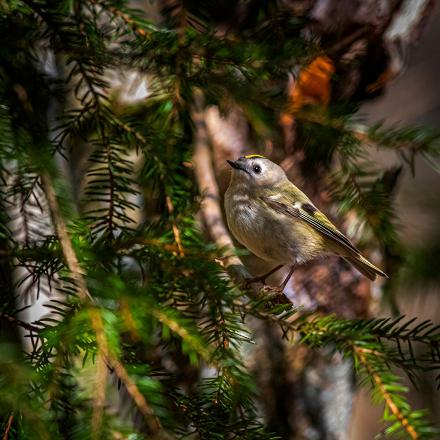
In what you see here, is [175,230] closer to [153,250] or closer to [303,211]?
[153,250]

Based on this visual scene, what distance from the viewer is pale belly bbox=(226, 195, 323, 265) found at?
1.91 m

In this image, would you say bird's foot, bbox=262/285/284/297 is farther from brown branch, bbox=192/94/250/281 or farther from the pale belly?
the pale belly

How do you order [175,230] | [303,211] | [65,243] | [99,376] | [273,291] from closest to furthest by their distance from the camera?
[99,376]
[65,243]
[175,230]
[273,291]
[303,211]

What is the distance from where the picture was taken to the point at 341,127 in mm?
1394

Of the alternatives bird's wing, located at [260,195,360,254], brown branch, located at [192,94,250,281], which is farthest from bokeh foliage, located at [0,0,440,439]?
bird's wing, located at [260,195,360,254]

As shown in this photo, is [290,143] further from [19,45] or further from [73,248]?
[73,248]

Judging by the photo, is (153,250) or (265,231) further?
(265,231)

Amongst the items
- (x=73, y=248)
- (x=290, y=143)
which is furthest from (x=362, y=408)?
(x=73, y=248)

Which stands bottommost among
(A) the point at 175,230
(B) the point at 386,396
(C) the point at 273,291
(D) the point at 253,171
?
(B) the point at 386,396

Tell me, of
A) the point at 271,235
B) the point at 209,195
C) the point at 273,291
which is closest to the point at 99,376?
the point at 273,291

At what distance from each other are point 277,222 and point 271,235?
6 cm

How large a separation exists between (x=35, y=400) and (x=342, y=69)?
1658 mm

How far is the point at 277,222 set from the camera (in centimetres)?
199

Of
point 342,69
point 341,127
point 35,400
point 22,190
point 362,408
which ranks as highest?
point 342,69
